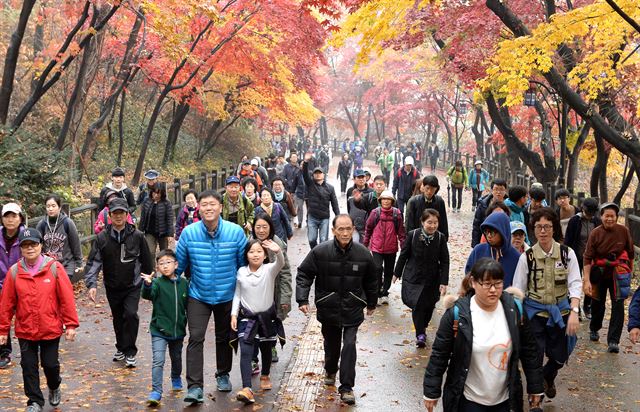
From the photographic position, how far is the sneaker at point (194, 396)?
7348 mm

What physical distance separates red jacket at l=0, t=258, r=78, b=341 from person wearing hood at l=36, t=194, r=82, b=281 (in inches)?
93.7

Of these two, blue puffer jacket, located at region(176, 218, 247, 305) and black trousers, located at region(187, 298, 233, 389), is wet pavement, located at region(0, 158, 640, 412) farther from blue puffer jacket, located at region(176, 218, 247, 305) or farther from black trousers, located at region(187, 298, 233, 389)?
blue puffer jacket, located at region(176, 218, 247, 305)

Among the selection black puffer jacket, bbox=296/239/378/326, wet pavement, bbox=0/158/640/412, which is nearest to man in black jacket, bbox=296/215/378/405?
black puffer jacket, bbox=296/239/378/326

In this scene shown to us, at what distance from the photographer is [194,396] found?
24.1 ft

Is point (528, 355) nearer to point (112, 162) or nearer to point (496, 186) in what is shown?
point (496, 186)

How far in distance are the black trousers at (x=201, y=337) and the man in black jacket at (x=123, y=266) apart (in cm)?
131

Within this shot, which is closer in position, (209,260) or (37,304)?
(37,304)

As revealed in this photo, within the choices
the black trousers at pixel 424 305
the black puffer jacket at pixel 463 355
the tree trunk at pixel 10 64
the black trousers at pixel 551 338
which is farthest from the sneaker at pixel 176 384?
the tree trunk at pixel 10 64

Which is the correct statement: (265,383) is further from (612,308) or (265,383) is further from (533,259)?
(612,308)

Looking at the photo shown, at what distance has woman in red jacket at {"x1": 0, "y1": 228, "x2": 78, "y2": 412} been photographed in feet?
23.2

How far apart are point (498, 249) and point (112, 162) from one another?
62.9 ft

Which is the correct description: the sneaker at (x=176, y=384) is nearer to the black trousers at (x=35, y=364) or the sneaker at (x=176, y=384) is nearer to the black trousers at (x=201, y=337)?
the black trousers at (x=201, y=337)

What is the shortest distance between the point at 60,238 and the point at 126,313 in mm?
1592

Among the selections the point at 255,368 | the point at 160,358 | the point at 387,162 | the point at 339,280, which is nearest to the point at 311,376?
the point at 255,368
